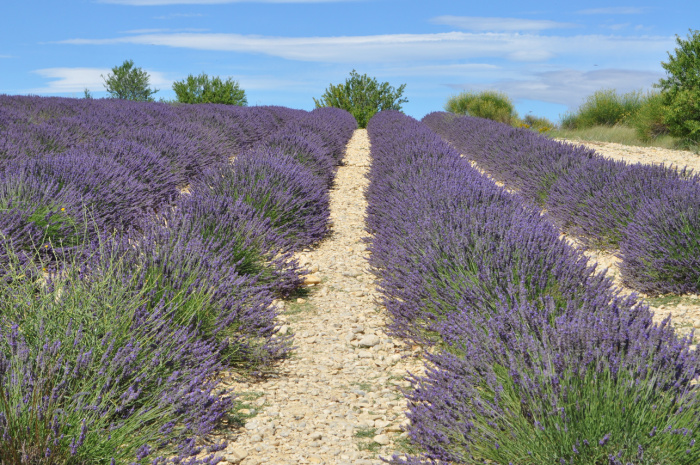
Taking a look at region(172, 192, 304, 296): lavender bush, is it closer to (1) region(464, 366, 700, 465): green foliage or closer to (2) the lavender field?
(2) the lavender field

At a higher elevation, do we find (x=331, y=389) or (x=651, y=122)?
(x=651, y=122)

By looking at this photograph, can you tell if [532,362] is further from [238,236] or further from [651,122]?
[651,122]

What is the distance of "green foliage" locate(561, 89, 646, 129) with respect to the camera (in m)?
19.0

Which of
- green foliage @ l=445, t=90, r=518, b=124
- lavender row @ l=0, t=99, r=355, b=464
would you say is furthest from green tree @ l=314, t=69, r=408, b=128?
lavender row @ l=0, t=99, r=355, b=464

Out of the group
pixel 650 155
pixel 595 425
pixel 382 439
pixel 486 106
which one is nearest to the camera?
pixel 595 425

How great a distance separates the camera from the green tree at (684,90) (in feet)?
43.7

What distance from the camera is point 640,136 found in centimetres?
1590

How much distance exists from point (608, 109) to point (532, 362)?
1976 centimetres

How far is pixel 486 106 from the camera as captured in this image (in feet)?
79.7

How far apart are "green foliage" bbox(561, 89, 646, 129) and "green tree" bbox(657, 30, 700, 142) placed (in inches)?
182

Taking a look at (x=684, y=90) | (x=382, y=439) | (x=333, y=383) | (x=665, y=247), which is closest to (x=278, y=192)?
(x=333, y=383)

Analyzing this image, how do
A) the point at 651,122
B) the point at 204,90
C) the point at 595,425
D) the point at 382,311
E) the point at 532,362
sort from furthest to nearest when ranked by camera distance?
the point at 204,90 < the point at 651,122 < the point at 382,311 < the point at 532,362 < the point at 595,425

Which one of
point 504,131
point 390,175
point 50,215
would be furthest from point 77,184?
point 504,131

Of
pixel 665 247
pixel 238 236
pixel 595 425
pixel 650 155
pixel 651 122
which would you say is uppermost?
pixel 651 122
